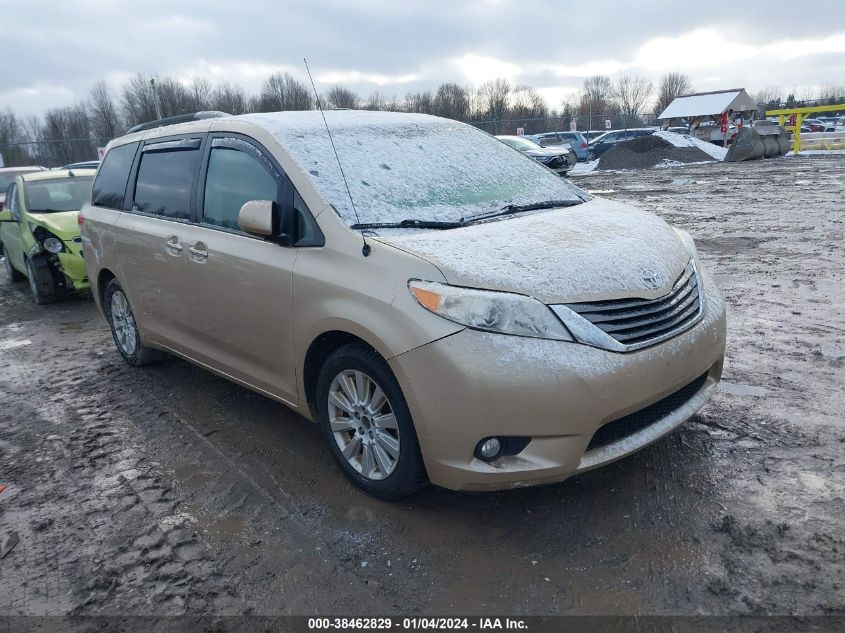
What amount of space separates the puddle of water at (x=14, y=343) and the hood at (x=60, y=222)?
166cm

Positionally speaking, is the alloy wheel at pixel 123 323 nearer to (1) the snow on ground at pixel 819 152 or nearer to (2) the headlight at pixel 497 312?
(2) the headlight at pixel 497 312

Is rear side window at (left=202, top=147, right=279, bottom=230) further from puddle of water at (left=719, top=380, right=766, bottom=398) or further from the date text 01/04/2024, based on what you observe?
puddle of water at (left=719, top=380, right=766, bottom=398)

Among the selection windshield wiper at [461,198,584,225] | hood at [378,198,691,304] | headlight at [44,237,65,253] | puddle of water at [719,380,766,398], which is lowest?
puddle of water at [719,380,766,398]

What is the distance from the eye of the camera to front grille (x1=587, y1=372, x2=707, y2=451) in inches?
110

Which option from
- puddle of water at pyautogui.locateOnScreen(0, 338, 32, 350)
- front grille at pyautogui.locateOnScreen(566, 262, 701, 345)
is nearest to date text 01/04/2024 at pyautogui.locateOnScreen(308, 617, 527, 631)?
front grille at pyautogui.locateOnScreen(566, 262, 701, 345)

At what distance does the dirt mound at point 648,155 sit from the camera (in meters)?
26.4

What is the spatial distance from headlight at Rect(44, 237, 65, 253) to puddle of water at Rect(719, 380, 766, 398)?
7706mm

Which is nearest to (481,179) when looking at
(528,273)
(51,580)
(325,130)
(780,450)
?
(325,130)

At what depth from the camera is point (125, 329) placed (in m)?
5.56

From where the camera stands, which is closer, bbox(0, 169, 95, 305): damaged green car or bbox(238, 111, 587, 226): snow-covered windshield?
bbox(238, 111, 587, 226): snow-covered windshield

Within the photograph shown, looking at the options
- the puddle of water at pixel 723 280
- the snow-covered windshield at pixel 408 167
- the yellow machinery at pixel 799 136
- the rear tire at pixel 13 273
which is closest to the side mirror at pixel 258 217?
the snow-covered windshield at pixel 408 167

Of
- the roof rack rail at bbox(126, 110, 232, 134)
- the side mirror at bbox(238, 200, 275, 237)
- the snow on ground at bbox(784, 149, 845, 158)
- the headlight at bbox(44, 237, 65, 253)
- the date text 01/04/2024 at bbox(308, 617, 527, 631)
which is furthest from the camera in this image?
the snow on ground at bbox(784, 149, 845, 158)

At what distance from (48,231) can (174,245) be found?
17.1 feet

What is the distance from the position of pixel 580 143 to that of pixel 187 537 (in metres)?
31.2
